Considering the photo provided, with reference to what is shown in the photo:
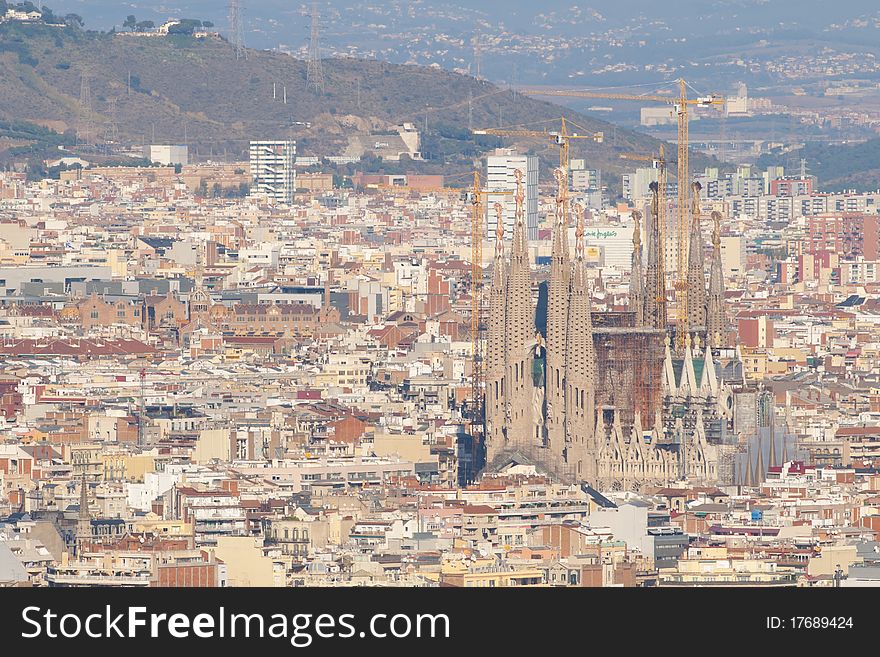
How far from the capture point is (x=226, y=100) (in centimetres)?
11631

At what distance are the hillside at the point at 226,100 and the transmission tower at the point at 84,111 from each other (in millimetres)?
79

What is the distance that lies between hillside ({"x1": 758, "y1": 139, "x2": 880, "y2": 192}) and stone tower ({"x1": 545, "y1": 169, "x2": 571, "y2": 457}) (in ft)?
245

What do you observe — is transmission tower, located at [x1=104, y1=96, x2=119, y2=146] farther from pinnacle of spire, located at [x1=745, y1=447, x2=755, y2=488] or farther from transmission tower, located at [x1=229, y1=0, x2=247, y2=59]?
pinnacle of spire, located at [x1=745, y1=447, x2=755, y2=488]

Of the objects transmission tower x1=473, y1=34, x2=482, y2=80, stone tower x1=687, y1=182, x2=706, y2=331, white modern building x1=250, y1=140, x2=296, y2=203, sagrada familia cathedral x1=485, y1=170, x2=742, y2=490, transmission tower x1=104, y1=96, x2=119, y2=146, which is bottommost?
sagrada familia cathedral x1=485, y1=170, x2=742, y2=490

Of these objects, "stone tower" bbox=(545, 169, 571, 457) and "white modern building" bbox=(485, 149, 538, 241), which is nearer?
"stone tower" bbox=(545, 169, 571, 457)

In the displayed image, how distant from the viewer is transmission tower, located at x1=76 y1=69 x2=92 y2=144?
359ft

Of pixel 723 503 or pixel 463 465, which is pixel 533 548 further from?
pixel 463 465

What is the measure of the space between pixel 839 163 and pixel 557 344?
271 feet

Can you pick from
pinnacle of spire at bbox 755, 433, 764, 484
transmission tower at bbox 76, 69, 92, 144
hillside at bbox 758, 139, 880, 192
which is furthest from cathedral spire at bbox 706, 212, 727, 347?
hillside at bbox 758, 139, 880, 192

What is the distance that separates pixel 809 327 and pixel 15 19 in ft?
179

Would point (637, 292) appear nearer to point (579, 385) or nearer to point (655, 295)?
point (655, 295)

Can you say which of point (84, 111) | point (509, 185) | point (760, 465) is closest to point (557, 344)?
point (760, 465)
